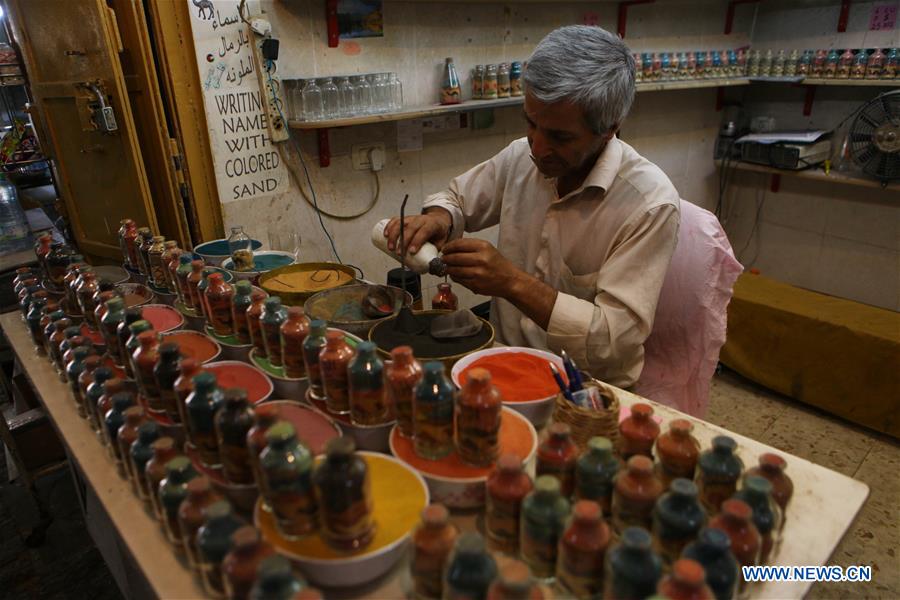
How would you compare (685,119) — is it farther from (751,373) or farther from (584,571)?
(584,571)

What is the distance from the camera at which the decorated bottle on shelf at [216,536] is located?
0.72m

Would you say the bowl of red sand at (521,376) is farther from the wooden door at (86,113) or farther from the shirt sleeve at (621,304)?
the wooden door at (86,113)

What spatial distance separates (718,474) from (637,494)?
0.13 m

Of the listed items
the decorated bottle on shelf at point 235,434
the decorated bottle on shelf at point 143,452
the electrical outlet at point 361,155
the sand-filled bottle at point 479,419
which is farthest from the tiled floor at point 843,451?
the electrical outlet at point 361,155

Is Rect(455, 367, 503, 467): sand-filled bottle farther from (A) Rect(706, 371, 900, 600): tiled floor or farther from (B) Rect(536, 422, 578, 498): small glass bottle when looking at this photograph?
(A) Rect(706, 371, 900, 600): tiled floor

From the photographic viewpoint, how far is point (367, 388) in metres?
0.99

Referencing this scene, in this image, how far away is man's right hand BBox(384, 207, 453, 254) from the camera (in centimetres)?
164

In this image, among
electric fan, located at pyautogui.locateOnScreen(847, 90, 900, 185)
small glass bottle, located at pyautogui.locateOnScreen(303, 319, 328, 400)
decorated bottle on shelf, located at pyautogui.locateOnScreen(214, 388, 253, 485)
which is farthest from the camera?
electric fan, located at pyautogui.locateOnScreen(847, 90, 900, 185)

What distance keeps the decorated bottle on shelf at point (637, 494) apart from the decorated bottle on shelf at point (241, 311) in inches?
35.6

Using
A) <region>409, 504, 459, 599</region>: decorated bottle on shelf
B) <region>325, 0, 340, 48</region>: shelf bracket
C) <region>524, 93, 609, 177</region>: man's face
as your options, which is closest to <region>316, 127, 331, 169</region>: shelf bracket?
<region>325, 0, 340, 48</region>: shelf bracket

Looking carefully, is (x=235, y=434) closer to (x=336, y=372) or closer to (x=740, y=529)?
(x=336, y=372)

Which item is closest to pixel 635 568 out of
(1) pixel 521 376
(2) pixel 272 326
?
(1) pixel 521 376

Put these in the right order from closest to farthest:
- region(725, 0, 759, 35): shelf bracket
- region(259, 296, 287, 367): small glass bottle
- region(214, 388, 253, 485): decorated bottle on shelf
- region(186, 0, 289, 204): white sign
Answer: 1. region(214, 388, 253, 485): decorated bottle on shelf
2. region(259, 296, 287, 367): small glass bottle
3. region(186, 0, 289, 204): white sign
4. region(725, 0, 759, 35): shelf bracket

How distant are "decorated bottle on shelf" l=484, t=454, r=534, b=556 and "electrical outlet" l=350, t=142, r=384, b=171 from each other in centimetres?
223
